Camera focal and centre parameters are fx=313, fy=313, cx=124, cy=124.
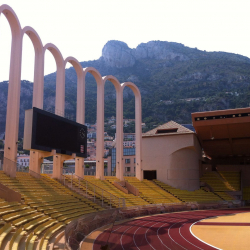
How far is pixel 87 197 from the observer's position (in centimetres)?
2141

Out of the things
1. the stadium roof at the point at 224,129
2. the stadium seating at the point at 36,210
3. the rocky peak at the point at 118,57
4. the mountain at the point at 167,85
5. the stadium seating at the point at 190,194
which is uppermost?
the rocky peak at the point at 118,57

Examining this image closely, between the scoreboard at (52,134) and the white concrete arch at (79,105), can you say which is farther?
the white concrete arch at (79,105)

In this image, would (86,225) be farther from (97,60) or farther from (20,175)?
(97,60)

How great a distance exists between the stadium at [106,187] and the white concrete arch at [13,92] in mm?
60

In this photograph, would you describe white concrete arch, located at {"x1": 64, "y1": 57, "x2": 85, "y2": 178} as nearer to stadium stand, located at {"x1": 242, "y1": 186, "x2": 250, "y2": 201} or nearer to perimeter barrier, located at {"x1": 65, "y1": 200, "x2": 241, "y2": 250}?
perimeter barrier, located at {"x1": 65, "y1": 200, "x2": 241, "y2": 250}

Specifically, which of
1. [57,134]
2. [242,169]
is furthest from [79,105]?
[242,169]

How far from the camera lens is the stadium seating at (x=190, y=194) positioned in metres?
32.7

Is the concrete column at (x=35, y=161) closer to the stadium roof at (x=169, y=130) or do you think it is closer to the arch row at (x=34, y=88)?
the arch row at (x=34, y=88)

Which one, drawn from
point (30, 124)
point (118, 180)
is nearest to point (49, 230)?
point (30, 124)

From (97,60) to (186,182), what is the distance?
543 ft

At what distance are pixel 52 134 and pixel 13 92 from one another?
3.46 m

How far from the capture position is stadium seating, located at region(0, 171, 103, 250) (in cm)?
1024

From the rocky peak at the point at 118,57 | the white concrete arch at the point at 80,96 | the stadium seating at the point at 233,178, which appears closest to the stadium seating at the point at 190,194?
the stadium seating at the point at 233,178

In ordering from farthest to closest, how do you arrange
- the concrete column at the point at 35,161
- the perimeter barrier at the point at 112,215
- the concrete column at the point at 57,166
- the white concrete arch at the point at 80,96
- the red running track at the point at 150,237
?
the white concrete arch at the point at 80,96 < the concrete column at the point at 57,166 < the concrete column at the point at 35,161 < the red running track at the point at 150,237 < the perimeter barrier at the point at 112,215
